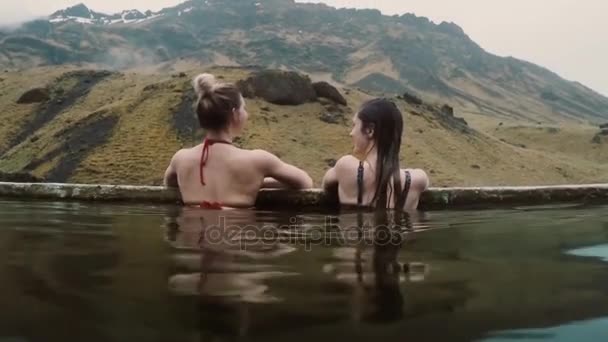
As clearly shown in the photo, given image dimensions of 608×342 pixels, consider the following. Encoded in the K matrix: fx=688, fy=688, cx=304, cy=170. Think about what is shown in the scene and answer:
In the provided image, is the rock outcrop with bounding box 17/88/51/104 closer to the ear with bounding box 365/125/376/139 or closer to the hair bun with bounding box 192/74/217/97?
the hair bun with bounding box 192/74/217/97

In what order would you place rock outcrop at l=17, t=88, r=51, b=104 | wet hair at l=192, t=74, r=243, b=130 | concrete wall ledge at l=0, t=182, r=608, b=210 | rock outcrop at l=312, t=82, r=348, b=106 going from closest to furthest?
wet hair at l=192, t=74, r=243, b=130 → concrete wall ledge at l=0, t=182, r=608, b=210 → rock outcrop at l=312, t=82, r=348, b=106 → rock outcrop at l=17, t=88, r=51, b=104

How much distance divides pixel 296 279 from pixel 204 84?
132 inches

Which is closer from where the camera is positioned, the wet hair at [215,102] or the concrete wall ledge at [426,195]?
the wet hair at [215,102]

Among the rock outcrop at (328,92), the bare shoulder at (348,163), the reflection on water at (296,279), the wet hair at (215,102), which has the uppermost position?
the rock outcrop at (328,92)

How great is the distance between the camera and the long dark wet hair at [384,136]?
6715mm

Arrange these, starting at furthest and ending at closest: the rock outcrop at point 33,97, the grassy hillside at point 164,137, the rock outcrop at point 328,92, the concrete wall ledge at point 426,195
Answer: the rock outcrop at point 33,97, the rock outcrop at point 328,92, the grassy hillside at point 164,137, the concrete wall ledge at point 426,195

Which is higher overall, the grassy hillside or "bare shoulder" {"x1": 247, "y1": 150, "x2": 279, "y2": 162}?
"bare shoulder" {"x1": 247, "y1": 150, "x2": 279, "y2": 162}

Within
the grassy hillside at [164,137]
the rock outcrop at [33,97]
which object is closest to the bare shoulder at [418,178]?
the grassy hillside at [164,137]

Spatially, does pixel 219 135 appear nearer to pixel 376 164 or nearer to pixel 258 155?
pixel 258 155

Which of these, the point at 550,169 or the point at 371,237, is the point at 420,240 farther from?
the point at 550,169

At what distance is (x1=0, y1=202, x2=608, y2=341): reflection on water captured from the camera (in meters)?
2.75

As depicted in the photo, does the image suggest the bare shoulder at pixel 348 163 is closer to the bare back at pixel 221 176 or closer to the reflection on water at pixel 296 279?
the reflection on water at pixel 296 279

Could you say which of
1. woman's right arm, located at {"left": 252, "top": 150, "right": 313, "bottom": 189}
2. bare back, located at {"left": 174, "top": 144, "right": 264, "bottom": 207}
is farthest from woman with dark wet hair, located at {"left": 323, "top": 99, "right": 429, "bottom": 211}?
bare back, located at {"left": 174, "top": 144, "right": 264, "bottom": 207}

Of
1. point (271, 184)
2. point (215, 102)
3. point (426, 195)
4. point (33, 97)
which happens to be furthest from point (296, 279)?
point (33, 97)
